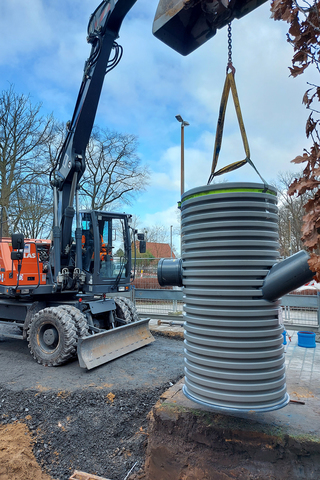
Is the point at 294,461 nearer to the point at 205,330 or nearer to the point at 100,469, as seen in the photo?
the point at 205,330

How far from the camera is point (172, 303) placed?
10578mm

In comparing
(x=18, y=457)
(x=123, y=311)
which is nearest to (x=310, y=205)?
(x=18, y=457)

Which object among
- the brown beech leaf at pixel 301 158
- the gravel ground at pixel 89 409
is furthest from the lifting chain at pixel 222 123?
the gravel ground at pixel 89 409

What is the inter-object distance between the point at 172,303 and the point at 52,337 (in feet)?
15.7

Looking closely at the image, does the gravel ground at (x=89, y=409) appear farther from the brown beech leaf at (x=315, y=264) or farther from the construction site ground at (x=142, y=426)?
the brown beech leaf at (x=315, y=264)

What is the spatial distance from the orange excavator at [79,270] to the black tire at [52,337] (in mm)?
18

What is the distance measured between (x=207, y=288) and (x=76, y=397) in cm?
369

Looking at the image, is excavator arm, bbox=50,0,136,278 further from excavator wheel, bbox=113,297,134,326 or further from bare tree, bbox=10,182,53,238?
bare tree, bbox=10,182,53,238

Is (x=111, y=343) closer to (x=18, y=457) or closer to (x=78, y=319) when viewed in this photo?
(x=78, y=319)

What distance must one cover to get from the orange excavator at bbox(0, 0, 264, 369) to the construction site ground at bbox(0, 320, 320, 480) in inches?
17.3

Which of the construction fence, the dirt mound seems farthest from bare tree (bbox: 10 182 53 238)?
the dirt mound

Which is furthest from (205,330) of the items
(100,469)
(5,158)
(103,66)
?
(5,158)

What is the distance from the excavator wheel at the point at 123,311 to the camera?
7.89 meters

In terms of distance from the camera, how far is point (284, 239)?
97.0 ft
